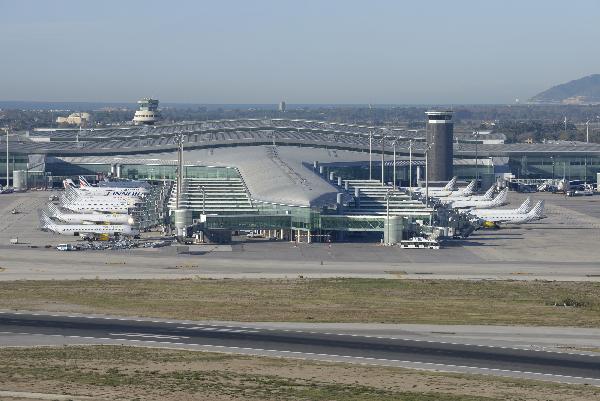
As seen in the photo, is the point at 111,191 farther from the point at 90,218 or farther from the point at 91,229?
the point at 91,229

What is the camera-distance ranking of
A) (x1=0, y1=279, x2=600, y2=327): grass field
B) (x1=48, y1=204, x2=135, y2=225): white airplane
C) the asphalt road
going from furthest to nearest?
1. (x1=48, y1=204, x2=135, y2=225): white airplane
2. (x1=0, y1=279, x2=600, y2=327): grass field
3. the asphalt road

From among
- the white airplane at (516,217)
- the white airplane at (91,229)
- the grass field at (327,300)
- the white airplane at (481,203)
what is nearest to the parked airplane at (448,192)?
the white airplane at (481,203)

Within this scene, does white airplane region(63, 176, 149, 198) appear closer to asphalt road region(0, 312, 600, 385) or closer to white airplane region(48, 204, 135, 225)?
white airplane region(48, 204, 135, 225)

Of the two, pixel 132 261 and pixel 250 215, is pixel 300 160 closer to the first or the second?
pixel 250 215

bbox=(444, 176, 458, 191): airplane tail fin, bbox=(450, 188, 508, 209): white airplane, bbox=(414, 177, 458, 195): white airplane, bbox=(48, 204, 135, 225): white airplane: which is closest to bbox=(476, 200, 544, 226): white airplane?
bbox=(450, 188, 508, 209): white airplane

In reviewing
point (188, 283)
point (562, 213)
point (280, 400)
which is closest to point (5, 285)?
point (188, 283)

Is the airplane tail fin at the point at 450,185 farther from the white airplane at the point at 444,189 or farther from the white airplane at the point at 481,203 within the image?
the white airplane at the point at 481,203

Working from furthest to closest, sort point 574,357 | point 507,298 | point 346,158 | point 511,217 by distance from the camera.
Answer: point 346,158, point 511,217, point 507,298, point 574,357

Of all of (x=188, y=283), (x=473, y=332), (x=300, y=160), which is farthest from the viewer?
(x=300, y=160)
